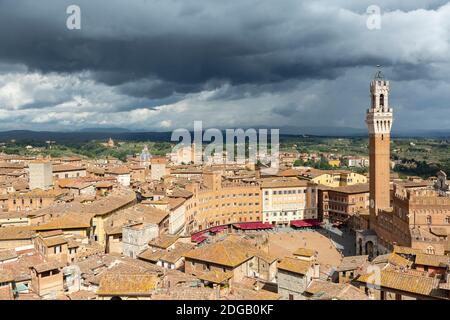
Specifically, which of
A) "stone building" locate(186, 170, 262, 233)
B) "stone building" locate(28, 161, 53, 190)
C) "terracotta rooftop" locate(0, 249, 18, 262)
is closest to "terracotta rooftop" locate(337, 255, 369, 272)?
"terracotta rooftop" locate(0, 249, 18, 262)

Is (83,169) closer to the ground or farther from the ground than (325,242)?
farther from the ground

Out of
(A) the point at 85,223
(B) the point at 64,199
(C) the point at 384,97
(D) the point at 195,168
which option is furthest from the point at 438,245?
(D) the point at 195,168

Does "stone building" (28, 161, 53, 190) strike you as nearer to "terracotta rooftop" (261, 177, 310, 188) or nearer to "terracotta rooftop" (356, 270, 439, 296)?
"terracotta rooftop" (261, 177, 310, 188)

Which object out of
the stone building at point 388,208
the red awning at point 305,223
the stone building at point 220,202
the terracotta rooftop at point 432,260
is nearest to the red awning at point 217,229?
the stone building at point 220,202

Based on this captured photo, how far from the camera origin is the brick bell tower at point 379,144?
54.9m

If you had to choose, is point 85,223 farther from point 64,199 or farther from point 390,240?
point 390,240

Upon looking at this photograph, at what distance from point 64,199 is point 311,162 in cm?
10760

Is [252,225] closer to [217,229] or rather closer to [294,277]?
[217,229]

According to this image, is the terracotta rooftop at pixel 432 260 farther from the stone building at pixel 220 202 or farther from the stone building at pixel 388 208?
the stone building at pixel 220 202

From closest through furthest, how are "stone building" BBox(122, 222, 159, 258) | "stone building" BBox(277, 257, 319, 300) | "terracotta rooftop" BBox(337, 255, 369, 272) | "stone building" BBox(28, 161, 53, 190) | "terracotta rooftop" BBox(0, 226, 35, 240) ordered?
1. "stone building" BBox(277, 257, 319, 300)
2. "terracotta rooftop" BBox(337, 255, 369, 272)
3. "terracotta rooftop" BBox(0, 226, 35, 240)
4. "stone building" BBox(122, 222, 159, 258)
5. "stone building" BBox(28, 161, 53, 190)

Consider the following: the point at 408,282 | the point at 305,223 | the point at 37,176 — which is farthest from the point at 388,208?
the point at 37,176

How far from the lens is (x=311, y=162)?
146125 mm

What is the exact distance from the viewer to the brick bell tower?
54.9 meters

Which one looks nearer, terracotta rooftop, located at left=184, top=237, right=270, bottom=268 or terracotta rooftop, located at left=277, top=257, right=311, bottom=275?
terracotta rooftop, located at left=277, top=257, right=311, bottom=275
